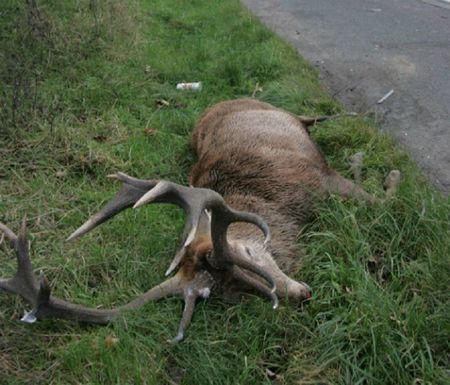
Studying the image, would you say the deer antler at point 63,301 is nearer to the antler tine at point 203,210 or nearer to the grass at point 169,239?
the grass at point 169,239

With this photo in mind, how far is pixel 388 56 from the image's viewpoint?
8.03 metres

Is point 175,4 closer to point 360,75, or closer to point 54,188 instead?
point 360,75

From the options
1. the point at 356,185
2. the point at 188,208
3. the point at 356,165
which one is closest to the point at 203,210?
the point at 188,208

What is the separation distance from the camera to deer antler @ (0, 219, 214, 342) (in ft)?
11.9

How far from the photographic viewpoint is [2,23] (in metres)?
7.80

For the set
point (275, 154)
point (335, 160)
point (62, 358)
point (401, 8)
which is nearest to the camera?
point (62, 358)

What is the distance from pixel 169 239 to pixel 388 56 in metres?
4.40

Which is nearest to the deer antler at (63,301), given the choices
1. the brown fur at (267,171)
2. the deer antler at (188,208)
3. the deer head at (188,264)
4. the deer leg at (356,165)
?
the deer head at (188,264)

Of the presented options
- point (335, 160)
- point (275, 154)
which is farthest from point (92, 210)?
point (335, 160)

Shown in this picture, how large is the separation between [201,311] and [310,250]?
34.6 inches

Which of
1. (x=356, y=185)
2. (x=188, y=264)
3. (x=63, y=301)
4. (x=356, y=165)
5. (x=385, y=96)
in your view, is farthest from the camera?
(x=385, y=96)

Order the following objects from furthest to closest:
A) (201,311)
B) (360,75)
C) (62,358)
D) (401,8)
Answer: (401,8)
(360,75)
(201,311)
(62,358)

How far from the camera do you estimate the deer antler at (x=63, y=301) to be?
364cm

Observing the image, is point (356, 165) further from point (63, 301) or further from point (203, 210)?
point (63, 301)
